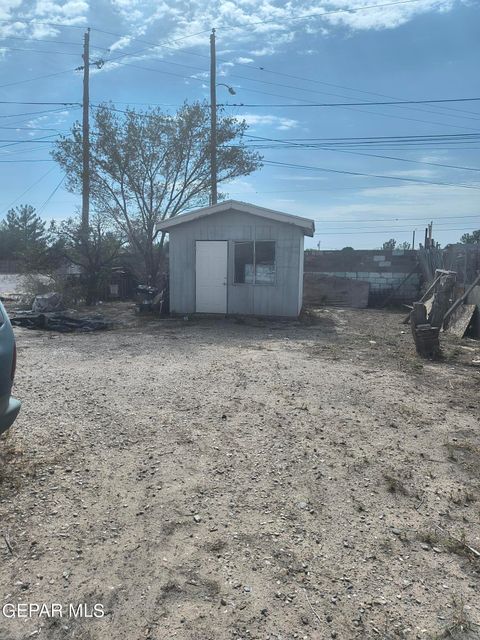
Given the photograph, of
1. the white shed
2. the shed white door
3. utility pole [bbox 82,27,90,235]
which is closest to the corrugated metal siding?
the white shed

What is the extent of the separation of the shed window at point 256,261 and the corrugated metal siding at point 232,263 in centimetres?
14

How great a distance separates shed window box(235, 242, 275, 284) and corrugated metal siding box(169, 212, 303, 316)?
0.14 meters

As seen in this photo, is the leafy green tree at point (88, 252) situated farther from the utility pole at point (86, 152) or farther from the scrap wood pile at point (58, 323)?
the scrap wood pile at point (58, 323)

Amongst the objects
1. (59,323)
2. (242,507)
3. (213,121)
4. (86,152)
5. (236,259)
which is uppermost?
(213,121)

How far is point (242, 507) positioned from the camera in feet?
9.89

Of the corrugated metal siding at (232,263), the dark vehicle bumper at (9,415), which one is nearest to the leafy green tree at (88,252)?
the corrugated metal siding at (232,263)

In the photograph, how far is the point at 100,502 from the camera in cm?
303

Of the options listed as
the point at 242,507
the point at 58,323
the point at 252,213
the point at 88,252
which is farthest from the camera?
the point at 88,252

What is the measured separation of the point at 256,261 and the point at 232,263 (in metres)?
0.64

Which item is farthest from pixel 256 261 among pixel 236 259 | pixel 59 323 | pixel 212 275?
pixel 59 323

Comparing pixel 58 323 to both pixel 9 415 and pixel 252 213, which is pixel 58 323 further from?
pixel 9 415

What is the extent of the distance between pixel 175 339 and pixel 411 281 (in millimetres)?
11084

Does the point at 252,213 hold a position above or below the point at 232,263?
above

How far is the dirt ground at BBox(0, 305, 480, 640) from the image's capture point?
2.13m
